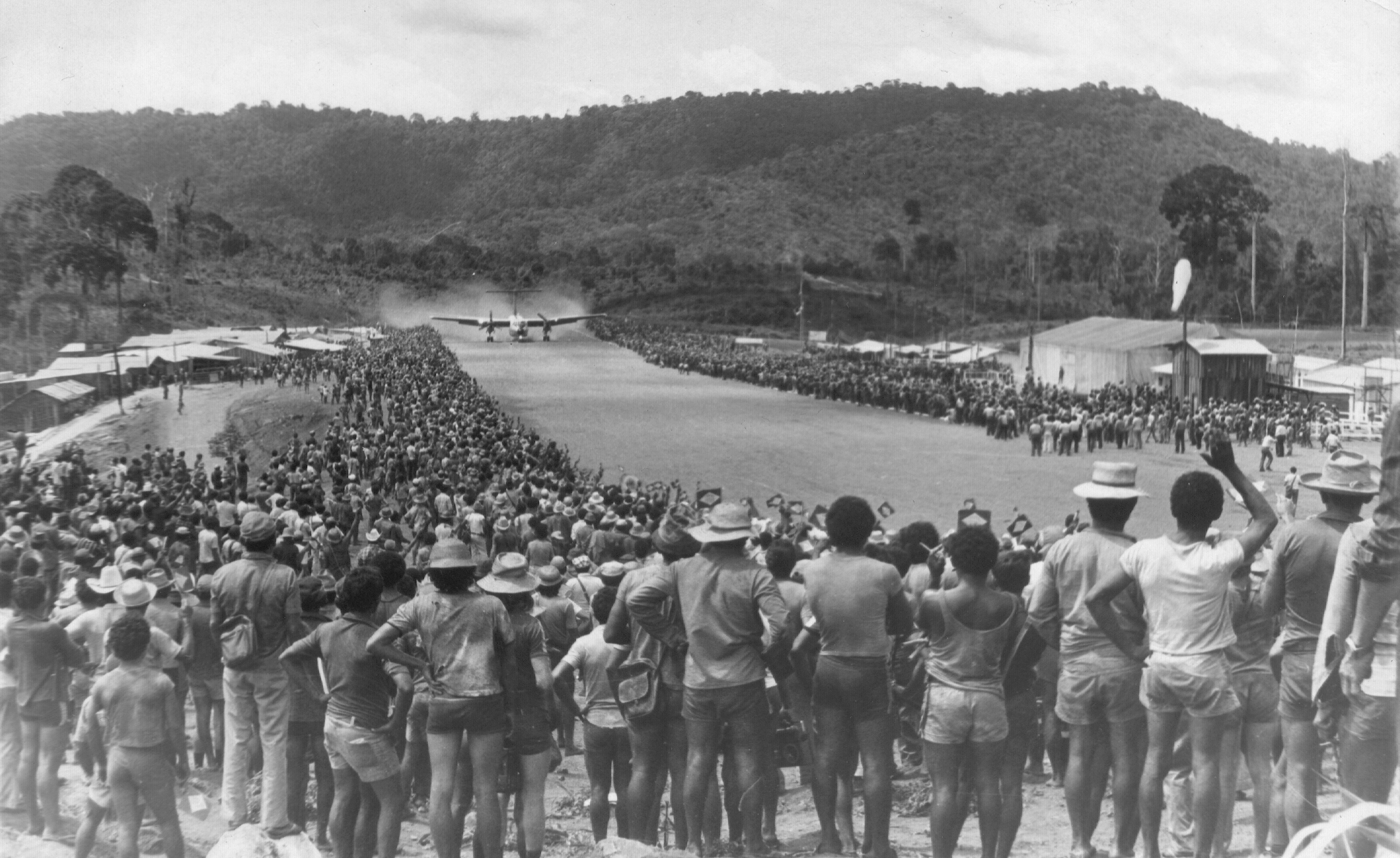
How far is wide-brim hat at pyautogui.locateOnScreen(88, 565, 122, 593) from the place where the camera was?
256 inches

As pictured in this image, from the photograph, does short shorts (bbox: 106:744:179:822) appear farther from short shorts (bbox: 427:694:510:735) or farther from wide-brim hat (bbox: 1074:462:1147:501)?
wide-brim hat (bbox: 1074:462:1147:501)

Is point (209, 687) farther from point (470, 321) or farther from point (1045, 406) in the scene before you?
point (470, 321)

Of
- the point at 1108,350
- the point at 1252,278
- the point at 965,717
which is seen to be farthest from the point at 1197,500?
the point at 1252,278

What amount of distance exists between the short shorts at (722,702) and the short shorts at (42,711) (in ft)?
9.88

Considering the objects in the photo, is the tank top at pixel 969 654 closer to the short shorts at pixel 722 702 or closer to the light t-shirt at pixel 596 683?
the short shorts at pixel 722 702

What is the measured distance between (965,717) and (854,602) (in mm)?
594

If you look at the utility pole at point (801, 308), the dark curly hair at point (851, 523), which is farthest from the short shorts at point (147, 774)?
the utility pole at point (801, 308)

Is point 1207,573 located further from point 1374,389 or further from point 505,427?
point 1374,389

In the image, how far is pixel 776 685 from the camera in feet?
20.1

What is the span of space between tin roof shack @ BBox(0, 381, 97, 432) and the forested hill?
82.9 m

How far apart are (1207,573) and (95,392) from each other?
1229 inches

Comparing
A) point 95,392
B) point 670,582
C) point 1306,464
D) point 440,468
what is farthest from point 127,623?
point 95,392

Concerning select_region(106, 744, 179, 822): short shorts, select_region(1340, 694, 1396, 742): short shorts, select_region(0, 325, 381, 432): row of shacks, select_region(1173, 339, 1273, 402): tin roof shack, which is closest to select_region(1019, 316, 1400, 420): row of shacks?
select_region(1173, 339, 1273, 402): tin roof shack

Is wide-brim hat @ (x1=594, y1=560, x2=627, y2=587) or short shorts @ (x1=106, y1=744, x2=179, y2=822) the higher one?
wide-brim hat @ (x1=594, y1=560, x2=627, y2=587)
